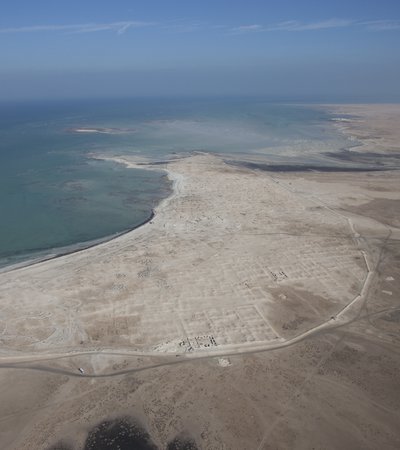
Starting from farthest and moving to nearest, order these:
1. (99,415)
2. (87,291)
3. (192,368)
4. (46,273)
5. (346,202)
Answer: (346,202), (46,273), (87,291), (192,368), (99,415)

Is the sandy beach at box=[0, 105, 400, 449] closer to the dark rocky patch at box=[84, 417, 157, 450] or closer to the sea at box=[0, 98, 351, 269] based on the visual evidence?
the dark rocky patch at box=[84, 417, 157, 450]

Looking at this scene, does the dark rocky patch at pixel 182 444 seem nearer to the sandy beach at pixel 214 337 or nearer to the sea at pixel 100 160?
the sandy beach at pixel 214 337

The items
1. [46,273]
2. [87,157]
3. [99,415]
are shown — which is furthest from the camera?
[87,157]

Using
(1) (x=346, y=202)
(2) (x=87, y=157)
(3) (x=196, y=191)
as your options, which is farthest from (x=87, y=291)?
(2) (x=87, y=157)

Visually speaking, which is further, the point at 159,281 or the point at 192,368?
the point at 159,281

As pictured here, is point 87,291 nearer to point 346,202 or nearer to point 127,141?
point 346,202

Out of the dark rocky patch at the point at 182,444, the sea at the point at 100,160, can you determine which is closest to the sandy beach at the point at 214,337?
the dark rocky patch at the point at 182,444
